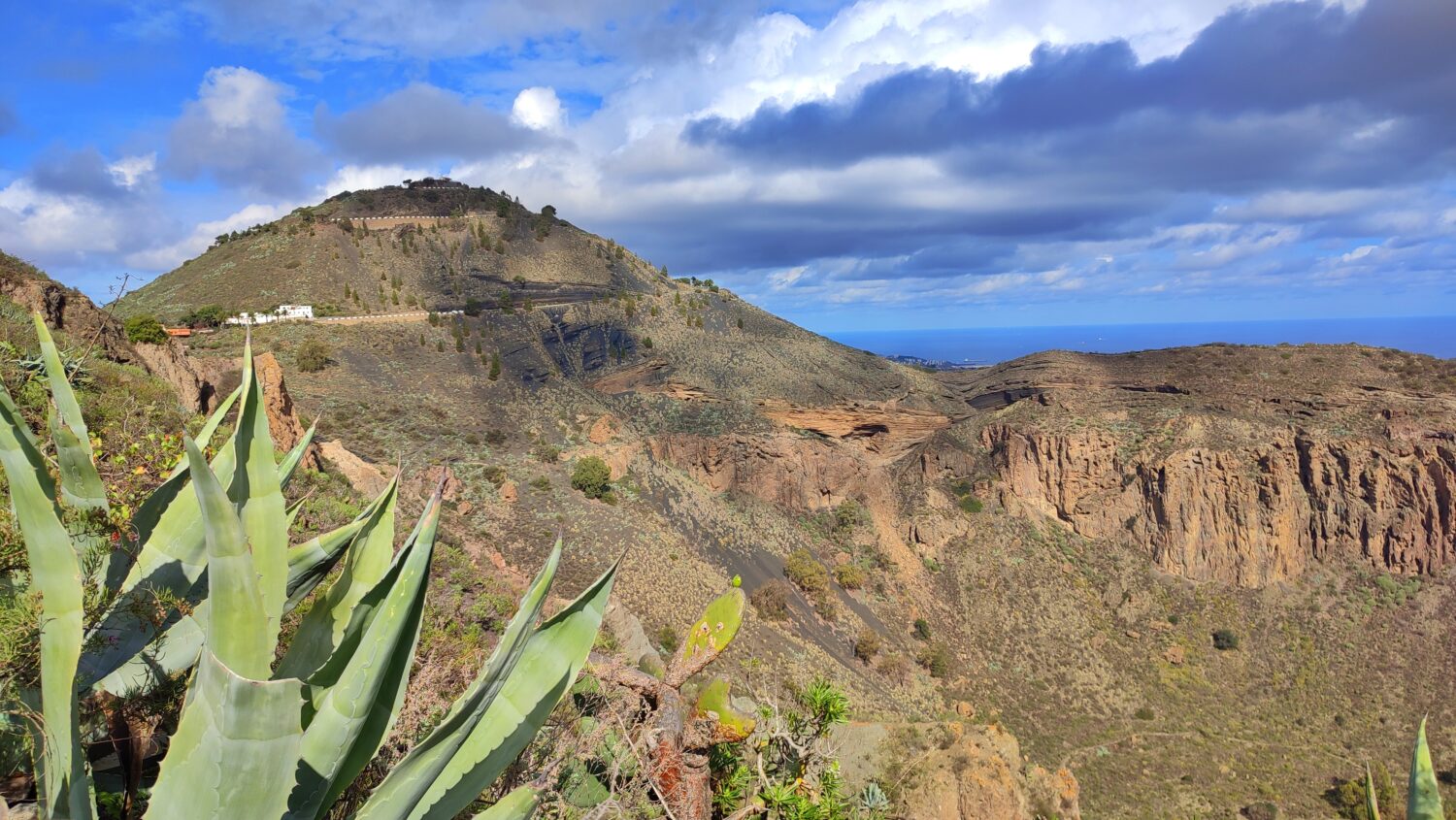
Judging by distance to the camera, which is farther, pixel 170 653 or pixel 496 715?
pixel 170 653

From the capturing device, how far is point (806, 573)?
32.1 meters

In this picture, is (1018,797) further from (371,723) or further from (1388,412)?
(1388,412)

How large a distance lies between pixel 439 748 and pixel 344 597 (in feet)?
2.64

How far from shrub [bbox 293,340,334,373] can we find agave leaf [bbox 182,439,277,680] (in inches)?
1351

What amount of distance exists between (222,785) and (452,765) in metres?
0.82

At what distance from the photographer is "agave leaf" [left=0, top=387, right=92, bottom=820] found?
7.38 ft

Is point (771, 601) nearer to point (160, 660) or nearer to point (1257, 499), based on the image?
point (1257, 499)

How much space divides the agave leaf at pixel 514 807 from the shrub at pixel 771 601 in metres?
26.6

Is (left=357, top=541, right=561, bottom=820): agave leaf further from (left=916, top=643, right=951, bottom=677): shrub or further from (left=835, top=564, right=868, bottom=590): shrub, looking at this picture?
(left=835, top=564, right=868, bottom=590): shrub

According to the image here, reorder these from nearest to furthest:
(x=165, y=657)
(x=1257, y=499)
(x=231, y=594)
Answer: (x=231, y=594) < (x=165, y=657) < (x=1257, y=499)

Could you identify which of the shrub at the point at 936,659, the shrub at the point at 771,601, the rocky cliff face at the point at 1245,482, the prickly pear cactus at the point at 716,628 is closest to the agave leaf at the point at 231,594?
the prickly pear cactus at the point at 716,628

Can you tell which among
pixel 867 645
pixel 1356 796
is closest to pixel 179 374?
pixel 867 645

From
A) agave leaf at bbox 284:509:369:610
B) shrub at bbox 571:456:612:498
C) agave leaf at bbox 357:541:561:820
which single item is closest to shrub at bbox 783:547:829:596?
shrub at bbox 571:456:612:498

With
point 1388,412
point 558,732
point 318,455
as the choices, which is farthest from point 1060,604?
point 558,732
